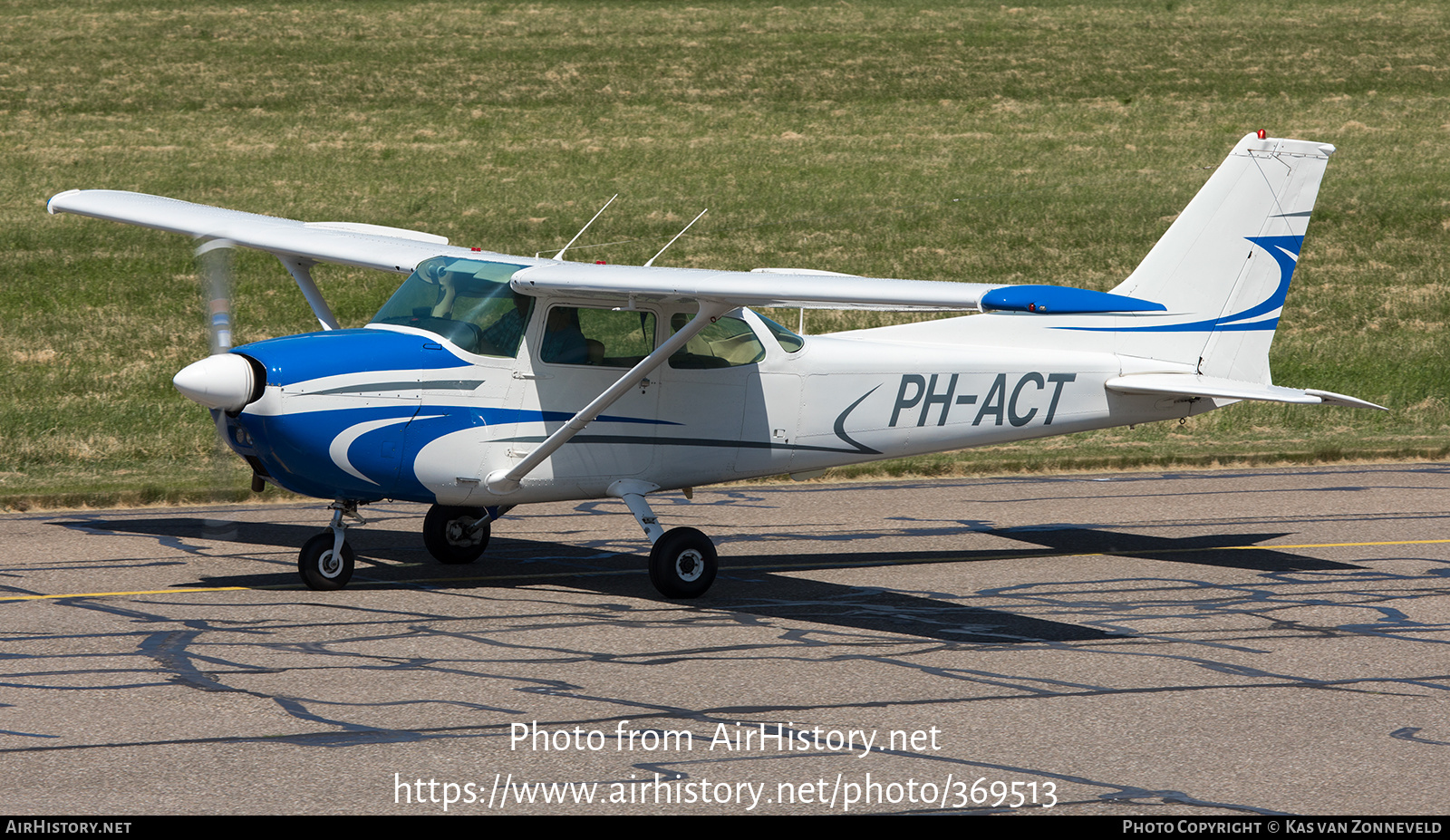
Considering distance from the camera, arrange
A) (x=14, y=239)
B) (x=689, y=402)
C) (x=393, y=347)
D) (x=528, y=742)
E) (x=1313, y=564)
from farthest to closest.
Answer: (x=14, y=239)
(x=1313, y=564)
(x=689, y=402)
(x=393, y=347)
(x=528, y=742)

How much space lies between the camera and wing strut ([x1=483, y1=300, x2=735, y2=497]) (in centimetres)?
1105

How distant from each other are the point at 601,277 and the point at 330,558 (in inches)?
108

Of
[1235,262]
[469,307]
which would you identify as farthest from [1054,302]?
[1235,262]

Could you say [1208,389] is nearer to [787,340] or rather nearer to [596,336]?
[787,340]

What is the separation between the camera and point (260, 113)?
35281 millimetres

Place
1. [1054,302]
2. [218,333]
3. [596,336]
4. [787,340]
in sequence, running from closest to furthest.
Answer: [1054,302], [218,333], [596,336], [787,340]

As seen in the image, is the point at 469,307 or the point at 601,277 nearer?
the point at 601,277

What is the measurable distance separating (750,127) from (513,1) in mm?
14186

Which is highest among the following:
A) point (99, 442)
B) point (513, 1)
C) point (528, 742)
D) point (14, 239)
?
point (513, 1)

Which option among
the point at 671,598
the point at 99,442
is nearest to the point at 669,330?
the point at 671,598

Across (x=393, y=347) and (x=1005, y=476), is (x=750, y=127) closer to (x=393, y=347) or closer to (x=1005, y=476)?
(x=1005, y=476)

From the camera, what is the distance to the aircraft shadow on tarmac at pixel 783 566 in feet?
35.1

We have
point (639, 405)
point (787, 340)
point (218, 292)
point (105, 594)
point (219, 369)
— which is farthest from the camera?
point (787, 340)

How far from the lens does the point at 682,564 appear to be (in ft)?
37.1
